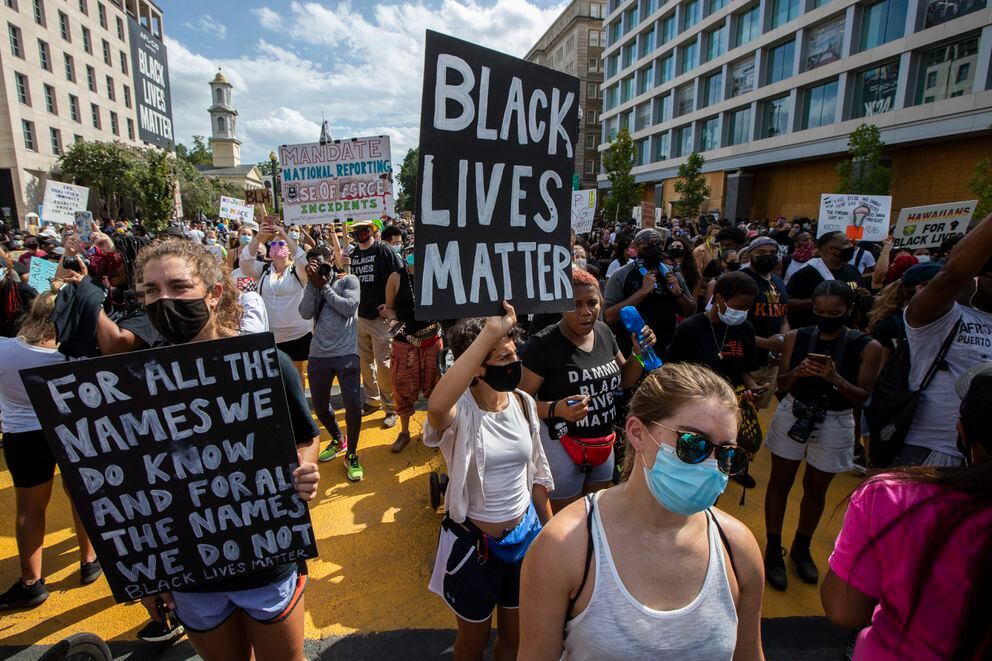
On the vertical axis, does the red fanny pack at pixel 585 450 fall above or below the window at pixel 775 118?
below

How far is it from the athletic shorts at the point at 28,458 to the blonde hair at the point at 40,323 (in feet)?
1.84

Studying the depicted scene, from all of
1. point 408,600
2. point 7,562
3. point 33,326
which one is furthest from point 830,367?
point 7,562

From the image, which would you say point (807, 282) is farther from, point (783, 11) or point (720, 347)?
point (783, 11)

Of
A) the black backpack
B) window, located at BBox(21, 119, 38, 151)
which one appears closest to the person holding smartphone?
the black backpack

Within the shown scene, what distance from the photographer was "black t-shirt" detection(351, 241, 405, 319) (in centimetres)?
563

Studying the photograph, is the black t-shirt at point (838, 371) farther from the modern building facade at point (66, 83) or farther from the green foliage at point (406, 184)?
the green foliage at point (406, 184)

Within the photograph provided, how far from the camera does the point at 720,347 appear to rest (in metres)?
3.69

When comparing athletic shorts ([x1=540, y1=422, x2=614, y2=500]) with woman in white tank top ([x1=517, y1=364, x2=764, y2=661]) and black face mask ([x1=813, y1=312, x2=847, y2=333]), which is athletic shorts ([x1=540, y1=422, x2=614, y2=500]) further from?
black face mask ([x1=813, y1=312, x2=847, y2=333])

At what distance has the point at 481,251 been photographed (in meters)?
2.06

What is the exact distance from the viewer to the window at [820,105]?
85.7 feet

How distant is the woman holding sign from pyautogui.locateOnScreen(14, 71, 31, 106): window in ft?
140

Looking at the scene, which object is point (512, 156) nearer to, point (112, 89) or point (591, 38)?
point (112, 89)

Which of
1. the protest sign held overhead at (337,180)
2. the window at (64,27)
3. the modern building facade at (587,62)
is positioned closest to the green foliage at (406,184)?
the modern building facade at (587,62)

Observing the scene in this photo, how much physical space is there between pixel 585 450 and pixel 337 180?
4.94 metres
